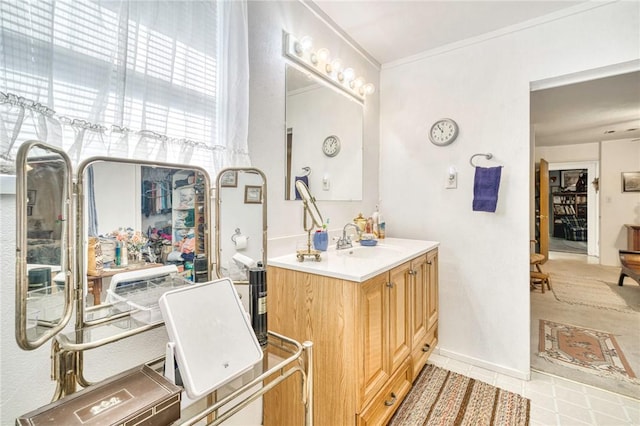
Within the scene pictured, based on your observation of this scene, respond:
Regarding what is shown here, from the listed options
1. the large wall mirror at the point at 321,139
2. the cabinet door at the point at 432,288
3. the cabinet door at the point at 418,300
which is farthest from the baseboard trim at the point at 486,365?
the large wall mirror at the point at 321,139

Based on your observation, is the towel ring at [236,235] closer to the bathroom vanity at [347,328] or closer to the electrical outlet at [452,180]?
the bathroom vanity at [347,328]

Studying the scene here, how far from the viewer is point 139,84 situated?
1.01 m

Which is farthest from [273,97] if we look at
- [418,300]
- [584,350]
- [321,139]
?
[584,350]

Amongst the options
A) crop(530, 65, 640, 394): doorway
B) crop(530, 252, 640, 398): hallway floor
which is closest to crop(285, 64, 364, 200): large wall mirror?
crop(530, 65, 640, 394): doorway

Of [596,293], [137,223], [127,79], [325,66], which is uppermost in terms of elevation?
[325,66]

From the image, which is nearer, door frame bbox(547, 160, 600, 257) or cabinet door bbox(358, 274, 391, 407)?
cabinet door bbox(358, 274, 391, 407)

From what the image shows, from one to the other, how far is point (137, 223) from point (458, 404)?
2049mm

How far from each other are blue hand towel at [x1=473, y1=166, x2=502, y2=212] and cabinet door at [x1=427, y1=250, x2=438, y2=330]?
48 cm

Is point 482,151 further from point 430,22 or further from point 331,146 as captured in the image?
point 331,146

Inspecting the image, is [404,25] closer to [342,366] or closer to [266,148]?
[266,148]

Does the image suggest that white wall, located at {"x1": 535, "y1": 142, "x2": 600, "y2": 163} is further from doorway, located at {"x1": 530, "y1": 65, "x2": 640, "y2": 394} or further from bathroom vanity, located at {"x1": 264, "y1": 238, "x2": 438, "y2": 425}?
bathroom vanity, located at {"x1": 264, "y1": 238, "x2": 438, "y2": 425}

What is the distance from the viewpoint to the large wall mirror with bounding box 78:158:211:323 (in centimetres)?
87

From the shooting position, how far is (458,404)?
5.91ft

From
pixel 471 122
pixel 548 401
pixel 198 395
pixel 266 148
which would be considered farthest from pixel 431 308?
pixel 198 395
